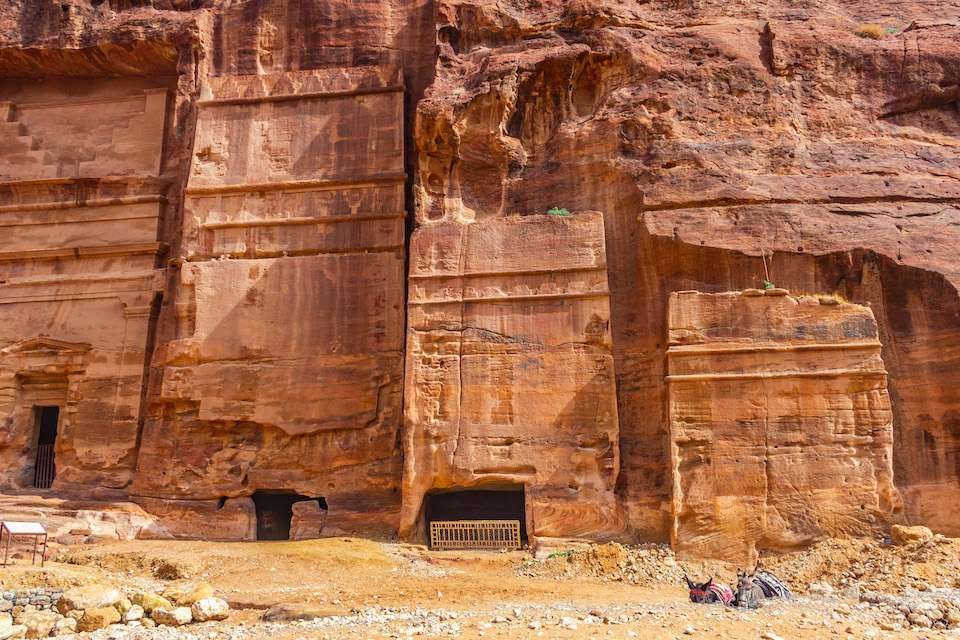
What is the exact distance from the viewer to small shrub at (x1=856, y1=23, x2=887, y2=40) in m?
14.3

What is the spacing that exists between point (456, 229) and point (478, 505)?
4.16 m

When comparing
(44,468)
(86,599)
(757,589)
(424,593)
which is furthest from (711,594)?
(44,468)

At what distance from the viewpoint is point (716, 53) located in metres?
14.1

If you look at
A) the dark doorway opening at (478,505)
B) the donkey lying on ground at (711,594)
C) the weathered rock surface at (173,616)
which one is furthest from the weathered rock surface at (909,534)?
the weathered rock surface at (173,616)

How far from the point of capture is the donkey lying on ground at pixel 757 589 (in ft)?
27.9

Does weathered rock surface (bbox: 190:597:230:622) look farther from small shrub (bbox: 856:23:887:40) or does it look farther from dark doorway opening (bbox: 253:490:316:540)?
small shrub (bbox: 856:23:887:40)

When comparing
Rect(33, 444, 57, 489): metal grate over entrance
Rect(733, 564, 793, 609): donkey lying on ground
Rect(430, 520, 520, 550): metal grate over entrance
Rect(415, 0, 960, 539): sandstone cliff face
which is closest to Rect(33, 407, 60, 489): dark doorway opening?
Rect(33, 444, 57, 489): metal grate over entrance

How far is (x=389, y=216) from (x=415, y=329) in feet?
9.84

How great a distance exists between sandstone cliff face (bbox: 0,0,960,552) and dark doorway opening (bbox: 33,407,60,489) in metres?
0.42

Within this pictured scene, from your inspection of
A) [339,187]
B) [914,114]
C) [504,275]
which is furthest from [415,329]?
[914,114]

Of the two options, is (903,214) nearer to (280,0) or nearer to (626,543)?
(626,543)

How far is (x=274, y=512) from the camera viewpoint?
14.1 m

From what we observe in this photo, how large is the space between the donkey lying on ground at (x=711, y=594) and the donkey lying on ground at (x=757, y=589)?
0.12m

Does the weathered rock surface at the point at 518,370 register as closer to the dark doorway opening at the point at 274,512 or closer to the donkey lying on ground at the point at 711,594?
the donkey lying on ground at the point at 711,594
